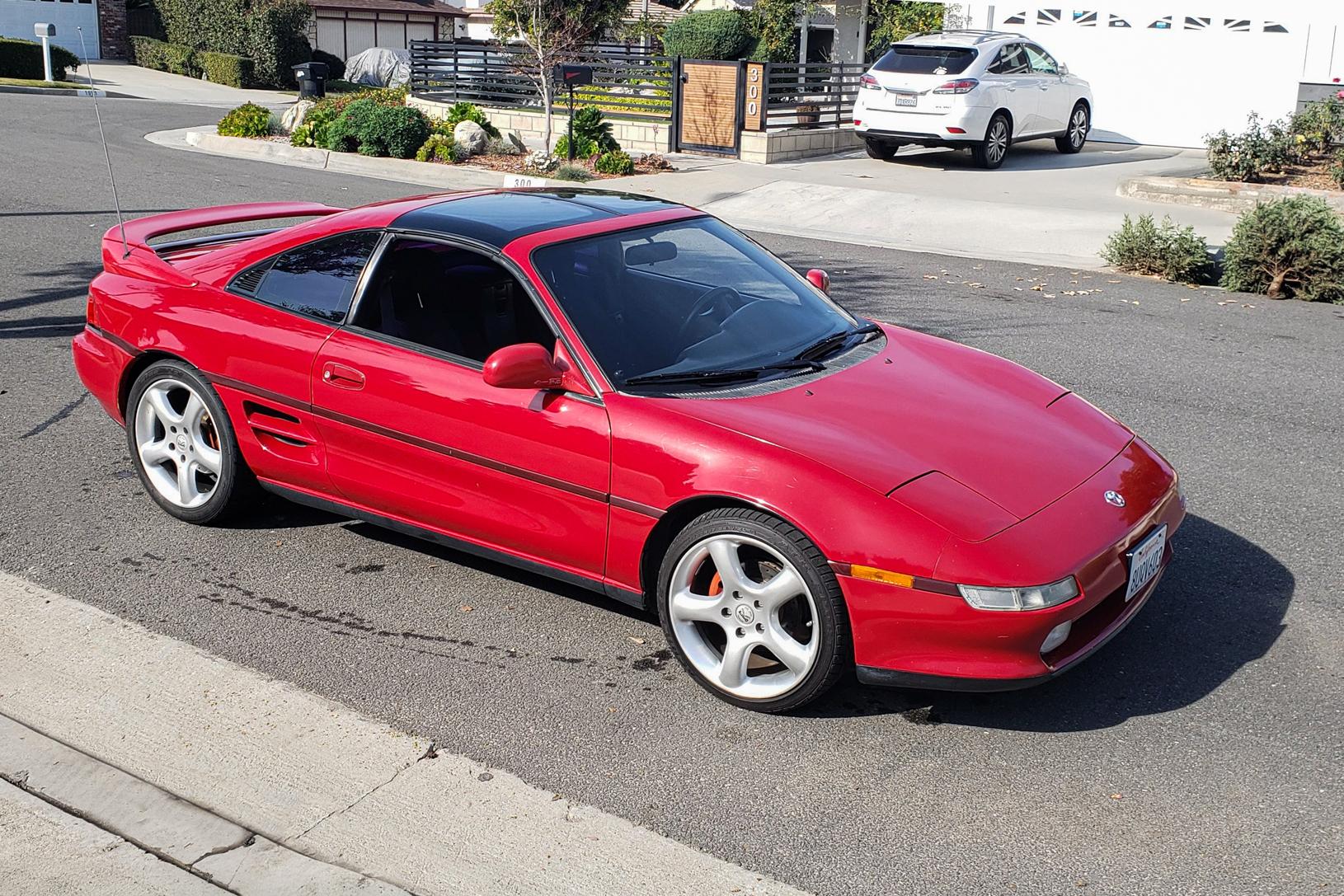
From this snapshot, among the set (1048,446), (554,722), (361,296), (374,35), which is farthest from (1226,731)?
(374,35)

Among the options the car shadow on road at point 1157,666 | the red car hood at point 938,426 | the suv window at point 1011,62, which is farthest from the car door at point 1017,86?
the red car hood at point 938,426

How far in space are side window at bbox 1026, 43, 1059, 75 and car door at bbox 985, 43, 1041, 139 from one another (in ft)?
0.53

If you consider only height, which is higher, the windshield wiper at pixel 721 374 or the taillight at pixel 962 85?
the taillight at pixel 962 85

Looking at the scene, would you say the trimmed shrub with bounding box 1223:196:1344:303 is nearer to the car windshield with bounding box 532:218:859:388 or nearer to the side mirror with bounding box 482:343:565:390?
the car windshield with bounding box 532:218:859:388

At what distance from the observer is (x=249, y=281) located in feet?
17.8

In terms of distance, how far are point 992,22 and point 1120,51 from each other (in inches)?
87.5

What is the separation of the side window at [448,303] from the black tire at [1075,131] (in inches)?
695

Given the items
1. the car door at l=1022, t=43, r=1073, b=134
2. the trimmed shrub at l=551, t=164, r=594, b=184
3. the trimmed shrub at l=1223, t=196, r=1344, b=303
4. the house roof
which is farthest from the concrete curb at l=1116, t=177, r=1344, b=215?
the house roof

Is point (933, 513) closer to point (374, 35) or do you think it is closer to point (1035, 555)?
point (1035, 555)

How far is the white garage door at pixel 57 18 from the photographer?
43625 millimetres

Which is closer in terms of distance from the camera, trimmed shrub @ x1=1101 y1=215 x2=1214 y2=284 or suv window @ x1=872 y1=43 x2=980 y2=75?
trimmed shrub @ x1=1101 y1=215 x2=1214 y2=284

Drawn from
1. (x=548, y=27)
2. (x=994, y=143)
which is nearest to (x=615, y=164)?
(x=548, y=27)

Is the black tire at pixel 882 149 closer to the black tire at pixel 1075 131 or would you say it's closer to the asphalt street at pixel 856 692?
the black tire at pixel 1075 131

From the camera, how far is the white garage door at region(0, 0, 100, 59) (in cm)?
4362
